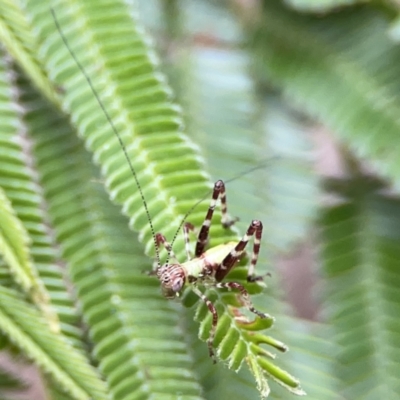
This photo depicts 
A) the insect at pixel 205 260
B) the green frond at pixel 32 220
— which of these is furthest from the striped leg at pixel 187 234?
the green frond at pixel 32 220

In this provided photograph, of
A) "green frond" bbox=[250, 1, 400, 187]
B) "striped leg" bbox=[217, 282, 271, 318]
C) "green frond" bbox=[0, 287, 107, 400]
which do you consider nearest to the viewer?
"green frond" bbox=[0, 287, 107, 400]

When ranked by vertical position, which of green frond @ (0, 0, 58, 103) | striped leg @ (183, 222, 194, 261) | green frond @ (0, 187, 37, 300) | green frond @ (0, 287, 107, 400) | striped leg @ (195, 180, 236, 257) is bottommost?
green frond @ (0, 287, 107, 400)

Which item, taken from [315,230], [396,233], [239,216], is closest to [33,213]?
[239,216]

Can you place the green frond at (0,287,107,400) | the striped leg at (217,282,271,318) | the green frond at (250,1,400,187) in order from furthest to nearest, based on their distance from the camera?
the green frond at (250,1,400,187) → the striped leg at (217,282,271,318) → the green frond at (0,287,107,400)

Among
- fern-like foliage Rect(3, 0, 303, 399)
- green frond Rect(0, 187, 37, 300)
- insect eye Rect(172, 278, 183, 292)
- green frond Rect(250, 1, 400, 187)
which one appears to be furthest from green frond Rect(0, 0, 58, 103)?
green frond Rect(250, 1, 400, 187)

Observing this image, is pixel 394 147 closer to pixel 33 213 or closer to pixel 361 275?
pixel 361 275

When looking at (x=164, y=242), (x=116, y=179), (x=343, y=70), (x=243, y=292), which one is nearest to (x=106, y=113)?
(x=116, y=179)

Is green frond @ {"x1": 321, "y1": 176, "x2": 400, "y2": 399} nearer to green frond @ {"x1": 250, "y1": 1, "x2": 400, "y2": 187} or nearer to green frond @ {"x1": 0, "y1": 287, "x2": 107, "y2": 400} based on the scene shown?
green frond @ {"x1": 250, "y1": 1, "x2": 400, "y2": 187}
